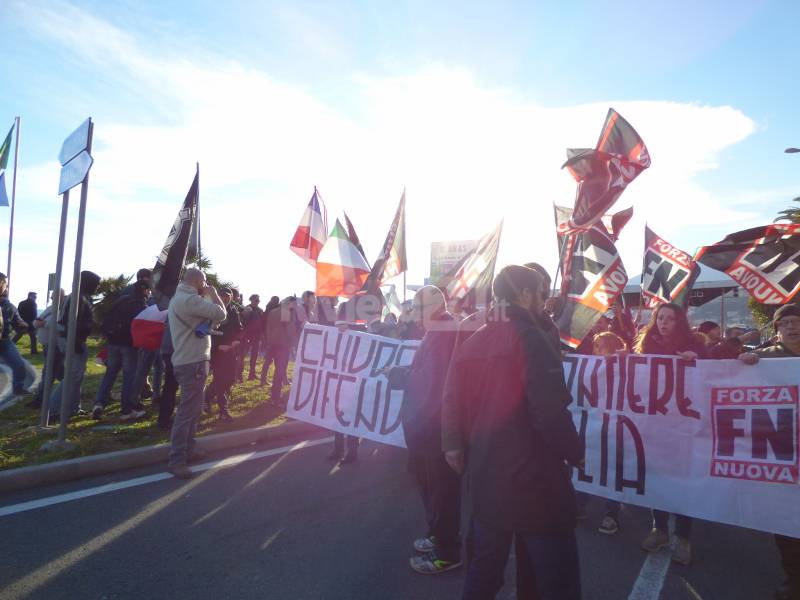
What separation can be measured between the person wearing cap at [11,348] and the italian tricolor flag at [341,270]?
421 cm

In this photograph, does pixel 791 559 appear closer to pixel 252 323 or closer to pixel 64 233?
pixel 64 233

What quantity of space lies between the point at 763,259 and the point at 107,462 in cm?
776

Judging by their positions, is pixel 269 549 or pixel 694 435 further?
pixel 694 435

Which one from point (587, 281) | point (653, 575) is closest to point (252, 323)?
point (587, 281)

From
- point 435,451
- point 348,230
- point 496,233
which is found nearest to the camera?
point 435,451

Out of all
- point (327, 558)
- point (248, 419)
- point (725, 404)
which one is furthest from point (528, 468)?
point (248, 419)

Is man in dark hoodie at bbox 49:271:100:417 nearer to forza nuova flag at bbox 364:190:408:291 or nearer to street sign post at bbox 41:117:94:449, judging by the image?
street sign post at bbox 41:117:94:449

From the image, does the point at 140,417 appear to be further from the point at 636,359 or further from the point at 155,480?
the point at 636,359

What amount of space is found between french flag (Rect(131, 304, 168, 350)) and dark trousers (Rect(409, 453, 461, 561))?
187 inches

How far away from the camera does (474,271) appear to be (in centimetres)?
636

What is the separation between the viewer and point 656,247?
8641 millimetres

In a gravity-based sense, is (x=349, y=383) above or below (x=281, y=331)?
below

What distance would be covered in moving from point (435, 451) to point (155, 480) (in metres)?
3.15

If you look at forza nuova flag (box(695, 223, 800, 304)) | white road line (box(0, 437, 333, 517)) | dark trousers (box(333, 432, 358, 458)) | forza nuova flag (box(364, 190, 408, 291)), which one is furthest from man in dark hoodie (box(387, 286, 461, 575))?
forza nuova flag (box(695, 223, 800, 304))
